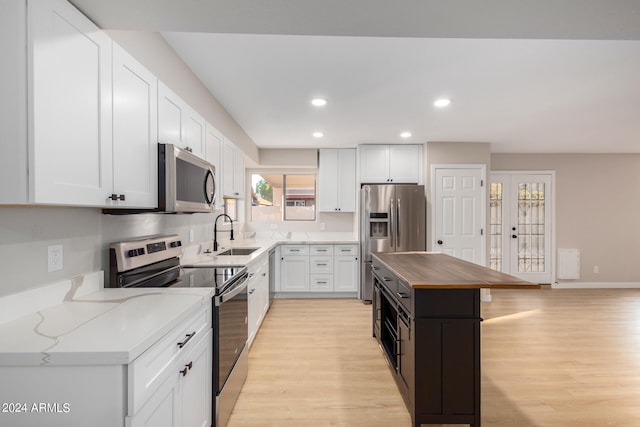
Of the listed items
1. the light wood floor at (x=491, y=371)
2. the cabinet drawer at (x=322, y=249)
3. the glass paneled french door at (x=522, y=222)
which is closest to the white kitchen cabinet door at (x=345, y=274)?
the cabinet drawer at (x=322, y=249)

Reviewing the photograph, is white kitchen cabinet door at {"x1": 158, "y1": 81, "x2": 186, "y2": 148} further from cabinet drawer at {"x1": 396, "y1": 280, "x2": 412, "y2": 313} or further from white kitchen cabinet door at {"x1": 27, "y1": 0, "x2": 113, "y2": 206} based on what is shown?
cabinet drawer at {"x1": 396, "y1": 280, "x2": 412, "y2": 313}

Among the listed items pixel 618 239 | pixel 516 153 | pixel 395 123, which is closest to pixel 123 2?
pixel 395 123

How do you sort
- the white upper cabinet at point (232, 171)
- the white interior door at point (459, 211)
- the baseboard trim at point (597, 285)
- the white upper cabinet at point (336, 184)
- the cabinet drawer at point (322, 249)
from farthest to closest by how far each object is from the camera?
the baseboard trim at point (597, 285) < the white upper cabinet at point (336, 184) < the cabinet drawer at point (322, 249) < the white interior door at point (459, 211) < the white upper cabinet at point (232, 171)

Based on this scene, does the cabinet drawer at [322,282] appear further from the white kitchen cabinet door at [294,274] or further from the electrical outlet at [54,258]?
the electrical outlet at [54,258]

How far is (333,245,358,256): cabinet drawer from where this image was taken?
4.61 metres

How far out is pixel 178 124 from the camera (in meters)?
1.96

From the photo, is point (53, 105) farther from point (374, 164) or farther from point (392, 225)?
point (374, 164)

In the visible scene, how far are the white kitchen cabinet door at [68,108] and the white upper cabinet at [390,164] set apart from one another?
3775mm

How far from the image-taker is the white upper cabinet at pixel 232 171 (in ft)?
10.0

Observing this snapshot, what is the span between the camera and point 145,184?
1578 millimetres

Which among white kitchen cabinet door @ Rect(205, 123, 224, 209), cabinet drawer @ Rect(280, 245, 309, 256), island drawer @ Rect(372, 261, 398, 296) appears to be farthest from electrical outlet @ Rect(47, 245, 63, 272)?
cabinet drawer @ Rect(280, 245, 309, 256)

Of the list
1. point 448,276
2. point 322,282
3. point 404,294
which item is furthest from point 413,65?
point 322,282

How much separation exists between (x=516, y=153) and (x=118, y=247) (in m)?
6.05

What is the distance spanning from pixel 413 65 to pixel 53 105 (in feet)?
7.05
